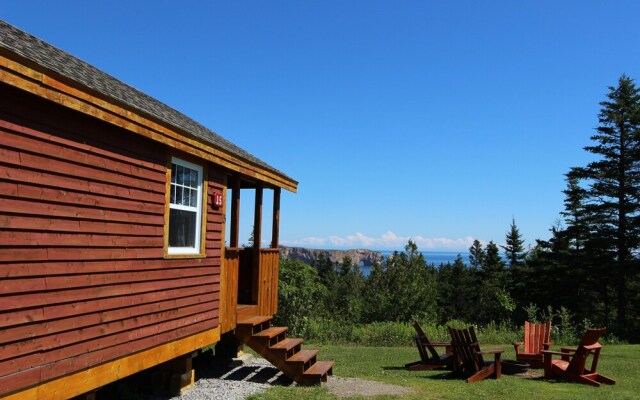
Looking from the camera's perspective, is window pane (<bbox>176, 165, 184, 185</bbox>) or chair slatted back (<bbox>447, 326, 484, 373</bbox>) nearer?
window pane (<bbox>176, 165, 184, 185</bbox>)

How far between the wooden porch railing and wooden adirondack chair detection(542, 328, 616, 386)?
5415 millimetres

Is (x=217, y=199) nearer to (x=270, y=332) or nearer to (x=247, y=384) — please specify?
(x=270, y=332)

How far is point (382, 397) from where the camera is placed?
8.10m

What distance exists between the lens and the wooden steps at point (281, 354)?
9.10m

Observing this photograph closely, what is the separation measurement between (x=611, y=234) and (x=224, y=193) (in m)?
33.4

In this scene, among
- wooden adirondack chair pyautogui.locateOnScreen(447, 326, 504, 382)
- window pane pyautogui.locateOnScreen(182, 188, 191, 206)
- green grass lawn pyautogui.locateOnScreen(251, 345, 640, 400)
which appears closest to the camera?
window pane pyautogui.locateOnScreen(182, 188, 191, 206)

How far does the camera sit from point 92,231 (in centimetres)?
577

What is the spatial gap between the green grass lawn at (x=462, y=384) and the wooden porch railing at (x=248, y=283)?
1562 millimetres

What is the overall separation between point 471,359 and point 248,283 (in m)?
4.85

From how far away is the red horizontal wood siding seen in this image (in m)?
4.77

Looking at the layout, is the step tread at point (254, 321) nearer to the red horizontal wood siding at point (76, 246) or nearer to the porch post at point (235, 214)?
the porch post at point (235, 214)

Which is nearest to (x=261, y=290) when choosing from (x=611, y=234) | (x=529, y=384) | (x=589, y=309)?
(x=529, y=384)

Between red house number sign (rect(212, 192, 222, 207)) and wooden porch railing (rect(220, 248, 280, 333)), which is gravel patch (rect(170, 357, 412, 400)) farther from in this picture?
red house number sign (rect(212, 192, 222, 207))

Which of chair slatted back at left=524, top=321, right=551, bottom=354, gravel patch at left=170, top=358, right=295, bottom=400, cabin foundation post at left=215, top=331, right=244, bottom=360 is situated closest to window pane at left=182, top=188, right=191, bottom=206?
gravel patch at left=170, top=358, right=295, bottom=400
